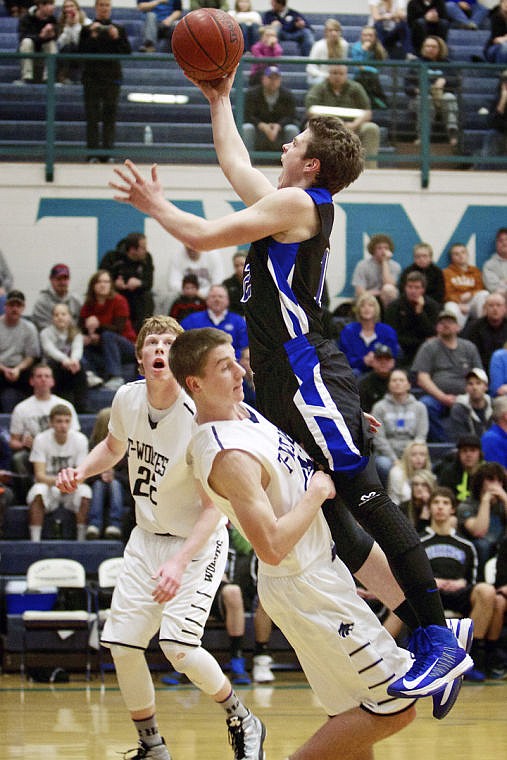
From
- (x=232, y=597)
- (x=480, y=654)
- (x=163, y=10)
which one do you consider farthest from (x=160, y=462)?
(x=163, y=10)

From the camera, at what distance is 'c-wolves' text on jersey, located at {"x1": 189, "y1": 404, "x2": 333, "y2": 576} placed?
4555 mm

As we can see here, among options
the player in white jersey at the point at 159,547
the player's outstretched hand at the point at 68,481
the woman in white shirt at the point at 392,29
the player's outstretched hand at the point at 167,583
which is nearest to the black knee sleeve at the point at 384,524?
the player's outstretched hand at the point at 167,583

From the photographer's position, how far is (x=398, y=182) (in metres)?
15.3

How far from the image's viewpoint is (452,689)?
4715 mm

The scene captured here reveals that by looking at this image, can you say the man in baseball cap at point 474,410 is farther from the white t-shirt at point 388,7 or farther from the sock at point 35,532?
the white t-shirt at point 388,7

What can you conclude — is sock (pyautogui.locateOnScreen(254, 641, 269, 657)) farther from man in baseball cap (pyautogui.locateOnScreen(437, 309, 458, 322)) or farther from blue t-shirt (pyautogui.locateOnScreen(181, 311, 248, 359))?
man in baseball cap (pyautogui.locateOnScreen(437, 309, 458, 322))

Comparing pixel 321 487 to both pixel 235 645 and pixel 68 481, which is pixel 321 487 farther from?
pixel 235 645

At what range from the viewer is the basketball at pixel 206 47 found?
205 inches

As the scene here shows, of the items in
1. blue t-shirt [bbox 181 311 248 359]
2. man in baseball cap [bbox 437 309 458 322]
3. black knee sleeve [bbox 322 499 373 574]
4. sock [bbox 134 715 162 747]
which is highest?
black knee sleeve [bbox 322 499 373 574]

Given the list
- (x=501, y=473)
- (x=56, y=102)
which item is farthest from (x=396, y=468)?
(x=56, y=102)

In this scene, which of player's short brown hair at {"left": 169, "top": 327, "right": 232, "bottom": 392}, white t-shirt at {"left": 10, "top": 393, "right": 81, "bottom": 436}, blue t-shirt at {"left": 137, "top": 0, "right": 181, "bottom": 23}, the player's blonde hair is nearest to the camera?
player's short brown hair at {"left": 169, "top": 327, "right": 232, "bottom": 392}

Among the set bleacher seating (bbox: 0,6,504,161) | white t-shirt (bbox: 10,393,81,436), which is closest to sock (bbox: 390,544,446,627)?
white t-shirt (bbox: 10,393,81,436)

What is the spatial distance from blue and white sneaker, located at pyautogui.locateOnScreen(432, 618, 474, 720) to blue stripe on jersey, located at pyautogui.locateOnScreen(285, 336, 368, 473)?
77 centimetres

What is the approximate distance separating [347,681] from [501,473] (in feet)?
21.0
